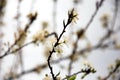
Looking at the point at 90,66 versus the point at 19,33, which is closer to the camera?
the point at 90,66

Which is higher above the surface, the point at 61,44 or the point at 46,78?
the point at 61,44

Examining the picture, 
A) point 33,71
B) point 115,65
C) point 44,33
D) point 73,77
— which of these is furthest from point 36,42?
point 33,71

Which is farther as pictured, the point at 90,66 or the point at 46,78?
the point at 90,66

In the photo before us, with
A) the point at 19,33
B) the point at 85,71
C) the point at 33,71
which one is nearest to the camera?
the point at 85,71

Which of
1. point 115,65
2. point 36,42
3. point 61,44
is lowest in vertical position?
point 61,44

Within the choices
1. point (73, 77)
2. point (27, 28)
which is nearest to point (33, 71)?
point (27, 28)

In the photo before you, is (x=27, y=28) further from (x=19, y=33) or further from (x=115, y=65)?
(x=115, y=65)

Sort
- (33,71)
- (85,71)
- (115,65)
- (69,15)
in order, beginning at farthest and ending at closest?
(33,71)
(115,65)
(85,71)
(69,15)

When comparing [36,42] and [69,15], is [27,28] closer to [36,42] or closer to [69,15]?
[36,42]

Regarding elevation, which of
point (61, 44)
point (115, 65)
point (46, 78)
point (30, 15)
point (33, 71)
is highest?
point (33, 71)
